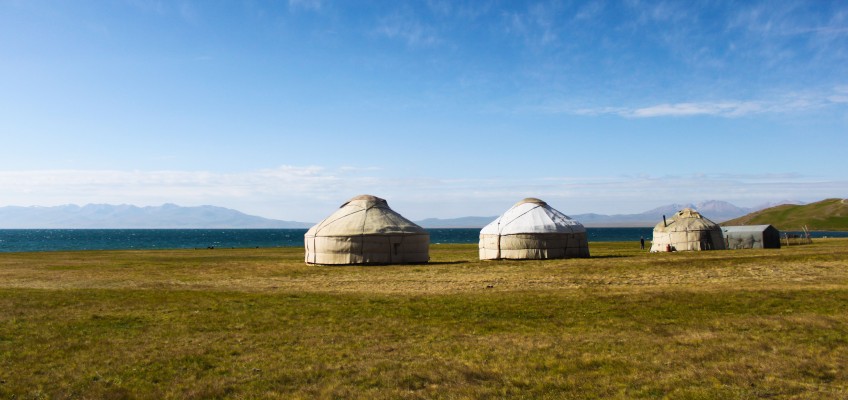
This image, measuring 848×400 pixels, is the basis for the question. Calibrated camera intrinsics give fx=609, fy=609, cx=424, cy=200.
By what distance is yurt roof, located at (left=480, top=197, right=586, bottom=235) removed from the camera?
35.5 m

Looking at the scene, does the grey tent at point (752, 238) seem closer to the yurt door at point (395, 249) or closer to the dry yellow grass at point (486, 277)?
the dry yellow grass at point (486, 277)

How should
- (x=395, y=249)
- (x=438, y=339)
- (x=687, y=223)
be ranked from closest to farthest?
1. (x=438, y=339)
2. (x=395, y=249)
3. (x=687, y=223)

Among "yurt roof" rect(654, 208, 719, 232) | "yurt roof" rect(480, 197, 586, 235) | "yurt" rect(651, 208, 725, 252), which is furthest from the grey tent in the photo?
"yurt roof" rect(480, 197, 586, 235)

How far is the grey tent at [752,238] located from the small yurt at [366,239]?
27303 mm

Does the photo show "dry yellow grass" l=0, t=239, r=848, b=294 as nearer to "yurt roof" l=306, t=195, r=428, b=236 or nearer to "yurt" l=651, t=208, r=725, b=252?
"yurt roof" l=306, t=195, r=428, b=236

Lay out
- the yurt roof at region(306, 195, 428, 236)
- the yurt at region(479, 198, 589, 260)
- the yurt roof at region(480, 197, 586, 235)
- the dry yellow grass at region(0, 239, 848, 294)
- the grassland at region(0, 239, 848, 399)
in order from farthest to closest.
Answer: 1. the yurt roof at region(480, 197, 586, 235)
2. the yurt at region(479, 198, 589, 260)
3. the yurt roof at region(306, 195, 428, 236)
4. the dry yellow grass at region(0, 239, 848, 294)
5. the grassland at region(0, 239, 848, 399)

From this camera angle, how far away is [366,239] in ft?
109

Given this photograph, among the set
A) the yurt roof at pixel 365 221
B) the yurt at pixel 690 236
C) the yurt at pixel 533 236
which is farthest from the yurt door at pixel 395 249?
the yurt at pixel 690 236

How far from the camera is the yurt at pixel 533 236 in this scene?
35.1m

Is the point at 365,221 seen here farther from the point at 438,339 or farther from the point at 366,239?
the point at 438,339

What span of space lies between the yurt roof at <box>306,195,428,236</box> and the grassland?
11.6m

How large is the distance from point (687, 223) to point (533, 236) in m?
16.2

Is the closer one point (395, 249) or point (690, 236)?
point (395, 249)

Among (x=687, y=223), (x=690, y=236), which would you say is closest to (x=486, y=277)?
(x=690, y=236)
